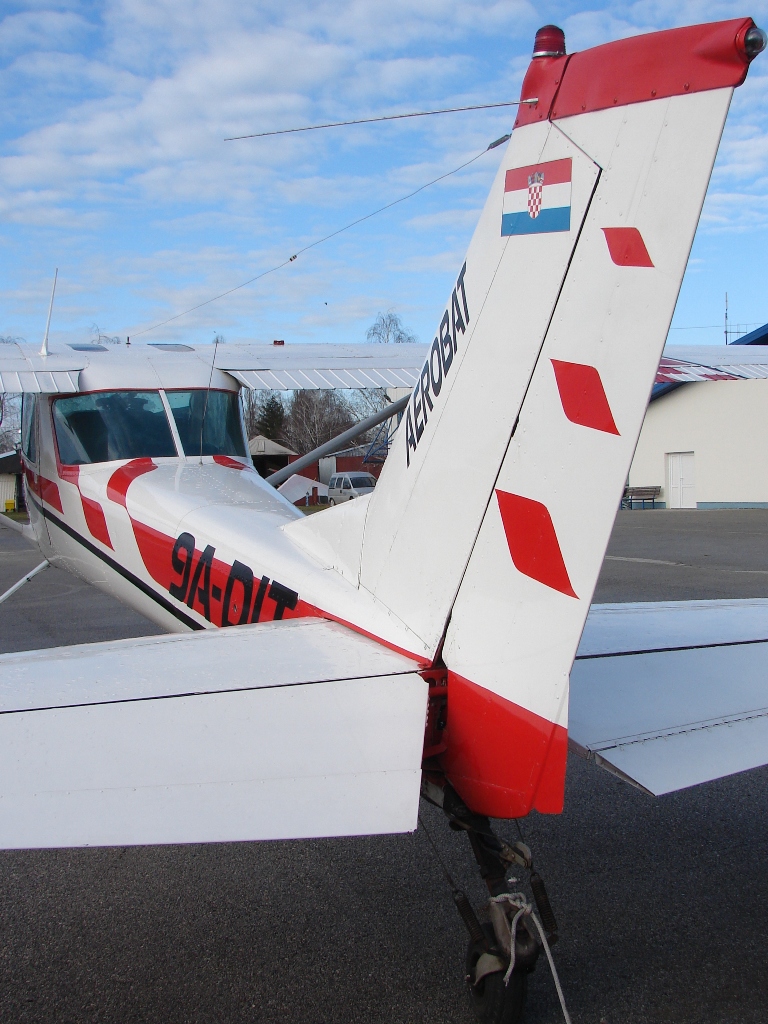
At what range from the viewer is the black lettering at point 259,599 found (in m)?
3.24

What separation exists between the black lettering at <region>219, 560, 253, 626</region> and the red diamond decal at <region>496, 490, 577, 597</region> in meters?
1.37

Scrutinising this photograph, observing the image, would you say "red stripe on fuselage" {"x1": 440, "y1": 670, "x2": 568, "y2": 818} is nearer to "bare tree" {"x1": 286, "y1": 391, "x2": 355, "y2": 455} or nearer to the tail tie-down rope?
the tail tie-down rope

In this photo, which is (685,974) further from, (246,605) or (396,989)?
(246,605)

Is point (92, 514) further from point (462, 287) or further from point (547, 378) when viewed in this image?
point (547, 378)

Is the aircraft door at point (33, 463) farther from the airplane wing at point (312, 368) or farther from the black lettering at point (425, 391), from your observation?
the black lettering at point (425, 391)

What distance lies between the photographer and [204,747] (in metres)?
2.10

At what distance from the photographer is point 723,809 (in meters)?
4.20

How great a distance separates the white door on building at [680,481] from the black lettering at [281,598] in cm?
3265

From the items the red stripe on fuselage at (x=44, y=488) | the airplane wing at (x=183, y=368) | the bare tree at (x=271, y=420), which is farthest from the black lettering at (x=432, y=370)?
the bare tree at (x=271, y=420)

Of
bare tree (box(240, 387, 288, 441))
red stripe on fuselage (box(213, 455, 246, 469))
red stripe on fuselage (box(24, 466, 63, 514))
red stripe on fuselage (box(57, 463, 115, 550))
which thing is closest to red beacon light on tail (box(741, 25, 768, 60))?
red stripe on fuselage (box(213, 455, 246, 469))

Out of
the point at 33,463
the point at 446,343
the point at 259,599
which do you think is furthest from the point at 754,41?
the point at 33,463

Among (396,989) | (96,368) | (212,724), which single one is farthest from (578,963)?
(96,368)

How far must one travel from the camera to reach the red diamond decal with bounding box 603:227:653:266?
6.50ft

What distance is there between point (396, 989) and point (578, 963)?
63 cm
